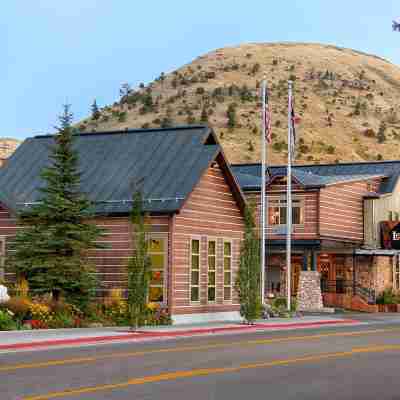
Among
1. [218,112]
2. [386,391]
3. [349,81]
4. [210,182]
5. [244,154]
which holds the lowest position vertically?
[386,391]

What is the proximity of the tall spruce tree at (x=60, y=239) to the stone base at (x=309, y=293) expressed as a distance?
63.8 ft

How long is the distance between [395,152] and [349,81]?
40442 mm

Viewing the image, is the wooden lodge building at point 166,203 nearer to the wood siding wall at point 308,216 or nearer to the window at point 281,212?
the wood siding wall at point 308,216

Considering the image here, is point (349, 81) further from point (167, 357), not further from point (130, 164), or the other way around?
point (167, 357)

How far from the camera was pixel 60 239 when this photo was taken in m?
31.9

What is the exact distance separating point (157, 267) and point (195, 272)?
1961mm

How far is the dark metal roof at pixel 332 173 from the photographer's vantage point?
172 ft

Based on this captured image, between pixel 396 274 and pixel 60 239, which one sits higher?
pixel 60 239

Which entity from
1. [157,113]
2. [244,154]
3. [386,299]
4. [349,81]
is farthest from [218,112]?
[386,299]

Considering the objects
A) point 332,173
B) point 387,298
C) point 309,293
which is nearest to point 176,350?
point 309,293

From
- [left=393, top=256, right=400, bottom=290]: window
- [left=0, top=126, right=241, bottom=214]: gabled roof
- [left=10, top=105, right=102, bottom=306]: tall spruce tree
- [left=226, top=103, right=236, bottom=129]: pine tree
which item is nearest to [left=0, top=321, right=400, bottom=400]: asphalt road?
[left=10, top=105, right=102, bottom=306]: tall spruce tree

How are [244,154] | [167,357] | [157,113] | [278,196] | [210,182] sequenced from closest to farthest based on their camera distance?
[167,357]
[210,182]
[278,196]
[244,154]
[157,113]

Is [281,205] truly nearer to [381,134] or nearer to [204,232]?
[204,232]

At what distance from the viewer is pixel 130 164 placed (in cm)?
3706
